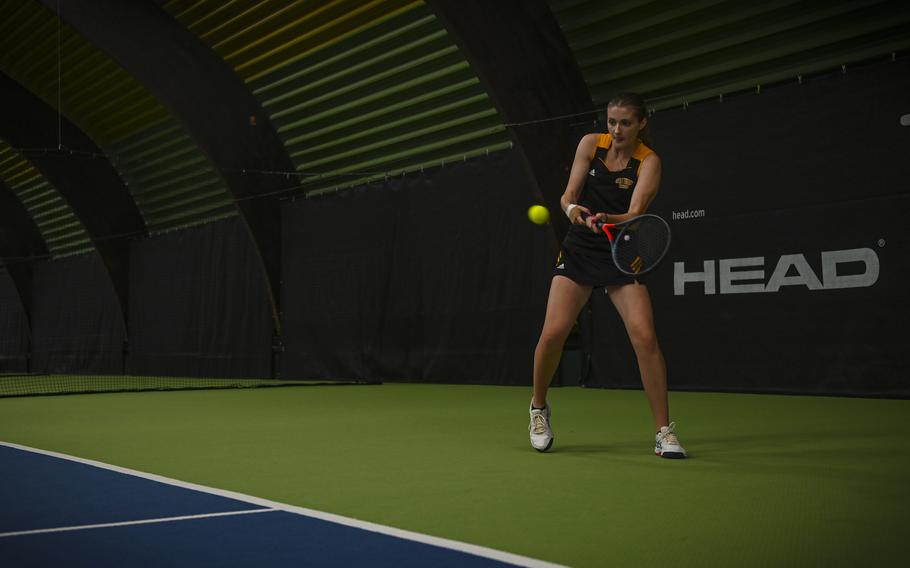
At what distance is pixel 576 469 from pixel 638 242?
1058mm

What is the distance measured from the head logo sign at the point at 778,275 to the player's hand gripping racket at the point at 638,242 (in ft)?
13.4

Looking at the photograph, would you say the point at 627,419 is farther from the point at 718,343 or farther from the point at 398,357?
the point at 398,357

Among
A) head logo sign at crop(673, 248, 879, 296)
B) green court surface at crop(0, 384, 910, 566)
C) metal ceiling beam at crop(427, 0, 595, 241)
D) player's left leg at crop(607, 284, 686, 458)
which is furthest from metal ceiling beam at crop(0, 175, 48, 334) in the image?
player's left leg at crop(607, 284, 686, 458)

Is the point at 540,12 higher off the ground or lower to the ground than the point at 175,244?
higher

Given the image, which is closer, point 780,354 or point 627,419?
point 627,419

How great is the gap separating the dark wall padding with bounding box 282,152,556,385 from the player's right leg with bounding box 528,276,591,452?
591cm

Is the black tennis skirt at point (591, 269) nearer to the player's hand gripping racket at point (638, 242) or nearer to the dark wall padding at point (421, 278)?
the player's hand gripping racket at point (638, 242)

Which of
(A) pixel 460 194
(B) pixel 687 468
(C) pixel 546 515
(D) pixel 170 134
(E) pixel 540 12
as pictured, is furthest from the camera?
(D) pixel 170 134

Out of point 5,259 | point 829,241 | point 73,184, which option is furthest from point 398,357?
point 5,259

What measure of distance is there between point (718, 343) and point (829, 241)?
1.35 metres

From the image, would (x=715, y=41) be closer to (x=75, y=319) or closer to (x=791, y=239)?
(x=791, y=239)

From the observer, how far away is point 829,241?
7.84 m

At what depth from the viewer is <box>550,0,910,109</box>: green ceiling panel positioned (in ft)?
26.1

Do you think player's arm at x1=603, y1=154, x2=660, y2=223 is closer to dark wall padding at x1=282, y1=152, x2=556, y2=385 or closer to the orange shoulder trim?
the orange shoulder trim
